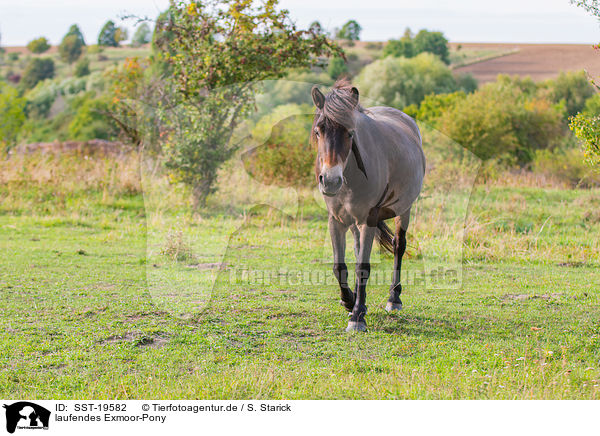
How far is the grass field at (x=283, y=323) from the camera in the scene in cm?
398

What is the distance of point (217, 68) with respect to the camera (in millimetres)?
10766

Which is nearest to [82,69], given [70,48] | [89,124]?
[70,48]

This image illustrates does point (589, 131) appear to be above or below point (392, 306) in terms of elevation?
above

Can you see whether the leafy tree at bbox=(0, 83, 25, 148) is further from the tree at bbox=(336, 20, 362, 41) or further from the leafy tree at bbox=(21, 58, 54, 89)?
the leafy tree at bbox=(21, 58, 54, 89)

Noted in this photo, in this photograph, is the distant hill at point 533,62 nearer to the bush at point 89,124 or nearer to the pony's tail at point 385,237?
the bush at point 89,124

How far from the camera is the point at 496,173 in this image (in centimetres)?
1659

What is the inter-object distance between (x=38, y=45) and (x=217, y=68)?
62508 millimetres

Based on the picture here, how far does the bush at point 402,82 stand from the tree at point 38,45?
43.8m

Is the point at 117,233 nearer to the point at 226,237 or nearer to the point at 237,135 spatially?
the point at 226,237

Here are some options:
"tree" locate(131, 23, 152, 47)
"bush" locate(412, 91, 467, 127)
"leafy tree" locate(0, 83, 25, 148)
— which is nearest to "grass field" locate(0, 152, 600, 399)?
"bush" locate(412, 91, 467, 127)

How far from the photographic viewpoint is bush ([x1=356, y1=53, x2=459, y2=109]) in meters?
34.4

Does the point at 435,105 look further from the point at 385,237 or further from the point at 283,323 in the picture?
the point at 283,323

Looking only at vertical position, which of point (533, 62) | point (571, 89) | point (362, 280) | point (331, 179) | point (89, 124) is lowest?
point (362, 280)
